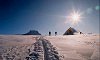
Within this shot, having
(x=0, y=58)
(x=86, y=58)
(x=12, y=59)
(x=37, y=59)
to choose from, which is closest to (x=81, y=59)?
(x=86, y=58)

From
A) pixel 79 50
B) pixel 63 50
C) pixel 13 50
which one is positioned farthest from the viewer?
pixel 79 50

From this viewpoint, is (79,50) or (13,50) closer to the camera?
(13,50)

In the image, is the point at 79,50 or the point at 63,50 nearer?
the point at 63,50

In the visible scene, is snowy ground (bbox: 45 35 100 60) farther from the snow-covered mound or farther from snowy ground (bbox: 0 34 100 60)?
the snow-covered mound

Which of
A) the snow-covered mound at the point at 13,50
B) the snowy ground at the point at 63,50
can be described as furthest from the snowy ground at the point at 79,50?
the snow-covered mound at the point at 13,50

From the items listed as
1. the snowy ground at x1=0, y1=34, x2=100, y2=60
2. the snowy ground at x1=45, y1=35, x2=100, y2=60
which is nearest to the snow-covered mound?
the snowy ground at x1=0, y1=34, x2=100, y2=60

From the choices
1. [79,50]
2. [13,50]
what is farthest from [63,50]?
[13,50]

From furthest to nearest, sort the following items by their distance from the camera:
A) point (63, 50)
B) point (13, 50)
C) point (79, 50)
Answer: point (79, 50) → point (63, 50) → point (13, 50)

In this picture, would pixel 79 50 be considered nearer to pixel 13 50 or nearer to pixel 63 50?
pixel 63 50

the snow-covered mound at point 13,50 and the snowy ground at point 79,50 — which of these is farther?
the snowy ground at point 79,50

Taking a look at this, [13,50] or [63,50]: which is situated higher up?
[13,50]

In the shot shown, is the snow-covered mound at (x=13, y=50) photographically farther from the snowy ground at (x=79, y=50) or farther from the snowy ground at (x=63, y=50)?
the snowy ground at (x=79, y=50)

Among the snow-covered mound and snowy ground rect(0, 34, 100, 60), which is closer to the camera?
the snow-covered mound

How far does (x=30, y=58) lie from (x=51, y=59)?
144 centimetres
